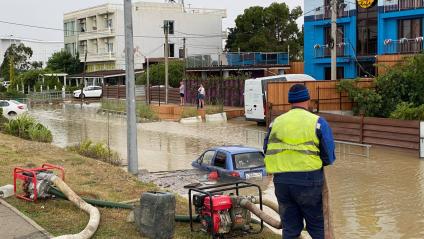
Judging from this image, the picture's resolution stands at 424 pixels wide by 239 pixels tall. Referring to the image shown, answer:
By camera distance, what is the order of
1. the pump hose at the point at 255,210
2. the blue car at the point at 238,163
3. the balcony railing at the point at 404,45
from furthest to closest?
the balcony railing at the point at 404,45, the blue car at the point at 238,163, the pump hose at the point at 255,210

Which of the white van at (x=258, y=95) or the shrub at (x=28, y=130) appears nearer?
the shrub at (x=28, y=130)

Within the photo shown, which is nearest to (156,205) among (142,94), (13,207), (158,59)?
(13,207)

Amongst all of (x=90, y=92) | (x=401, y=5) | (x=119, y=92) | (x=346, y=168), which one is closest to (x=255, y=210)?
(x=346, y=168)

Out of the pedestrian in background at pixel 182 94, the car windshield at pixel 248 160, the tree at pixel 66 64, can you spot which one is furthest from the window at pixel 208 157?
the tree at pixel 66 64

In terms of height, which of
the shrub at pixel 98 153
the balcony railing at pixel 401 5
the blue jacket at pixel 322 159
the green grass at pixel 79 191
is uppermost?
the balcony railing at pixel 401 5

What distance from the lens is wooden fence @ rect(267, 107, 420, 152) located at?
20.9 meters

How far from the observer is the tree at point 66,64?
273ft

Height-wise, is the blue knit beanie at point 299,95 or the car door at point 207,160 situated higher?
the blue knit beanie at point 299,95

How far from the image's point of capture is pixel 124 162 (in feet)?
62.3

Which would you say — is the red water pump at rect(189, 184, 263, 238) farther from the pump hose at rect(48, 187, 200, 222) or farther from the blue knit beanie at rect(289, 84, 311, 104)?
the blue knit beanie at rect(289, 84, 311, 104)

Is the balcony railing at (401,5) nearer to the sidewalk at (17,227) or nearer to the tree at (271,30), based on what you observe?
the tree at (271,30)

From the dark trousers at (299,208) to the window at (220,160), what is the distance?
30.4 ft

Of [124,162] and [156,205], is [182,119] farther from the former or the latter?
[156,205]

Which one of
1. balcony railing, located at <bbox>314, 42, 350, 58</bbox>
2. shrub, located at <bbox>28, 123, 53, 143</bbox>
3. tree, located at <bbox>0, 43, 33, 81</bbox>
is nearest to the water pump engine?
shrub, located at <bbox>28, 123, 53, 143</bbox>
